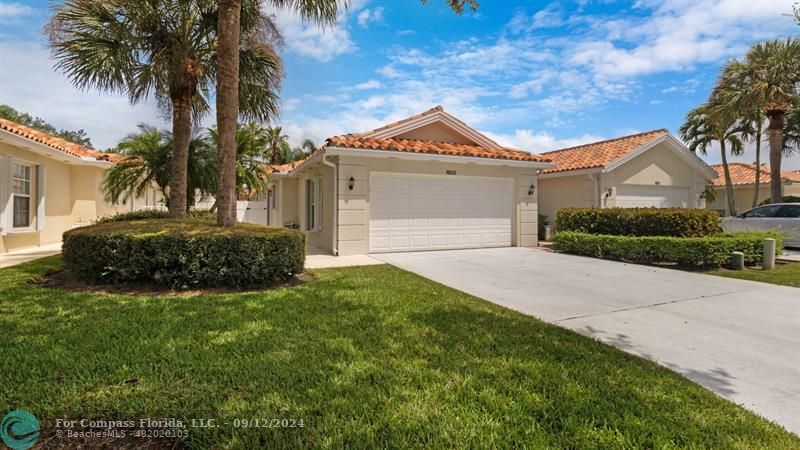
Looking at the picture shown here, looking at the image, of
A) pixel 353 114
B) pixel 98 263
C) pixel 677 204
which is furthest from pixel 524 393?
pixel 677 204

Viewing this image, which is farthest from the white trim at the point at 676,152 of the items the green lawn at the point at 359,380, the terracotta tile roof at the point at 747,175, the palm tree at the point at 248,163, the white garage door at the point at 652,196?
the palm tree at the point at 248,163

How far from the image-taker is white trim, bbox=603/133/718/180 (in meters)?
15.1

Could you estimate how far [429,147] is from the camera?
12156mm

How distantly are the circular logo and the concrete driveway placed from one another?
5.06 meters

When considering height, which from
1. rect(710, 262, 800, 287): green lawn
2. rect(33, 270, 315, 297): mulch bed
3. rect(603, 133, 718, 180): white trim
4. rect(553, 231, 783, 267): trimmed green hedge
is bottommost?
rect(710, 262, 800, 287): green lawn

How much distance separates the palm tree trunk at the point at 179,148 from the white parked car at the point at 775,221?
18.5 meters

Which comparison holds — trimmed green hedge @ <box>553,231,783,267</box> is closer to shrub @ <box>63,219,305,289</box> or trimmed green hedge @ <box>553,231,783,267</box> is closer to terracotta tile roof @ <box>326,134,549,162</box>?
terracotta tile roof @ <box>326,134,549,162</box>

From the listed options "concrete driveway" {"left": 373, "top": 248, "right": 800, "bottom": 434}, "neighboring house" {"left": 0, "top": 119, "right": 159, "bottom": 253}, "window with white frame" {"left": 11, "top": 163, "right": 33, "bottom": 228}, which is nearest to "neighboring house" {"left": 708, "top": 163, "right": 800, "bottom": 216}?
"concrete driveway" {"left": 373, "top": 248, "right": 800, "bottom": 434}

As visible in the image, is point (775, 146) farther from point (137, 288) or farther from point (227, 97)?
point (137, 288)

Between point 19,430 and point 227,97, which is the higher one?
point 227,97

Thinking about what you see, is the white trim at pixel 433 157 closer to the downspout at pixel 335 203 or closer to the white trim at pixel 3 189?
the downspout at pixel 335 203

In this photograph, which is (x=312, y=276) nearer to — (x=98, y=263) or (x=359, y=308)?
(x=359, y=308)

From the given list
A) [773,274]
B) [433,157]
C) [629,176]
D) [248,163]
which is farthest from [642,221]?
[248,163]

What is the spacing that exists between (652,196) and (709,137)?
421 inches
